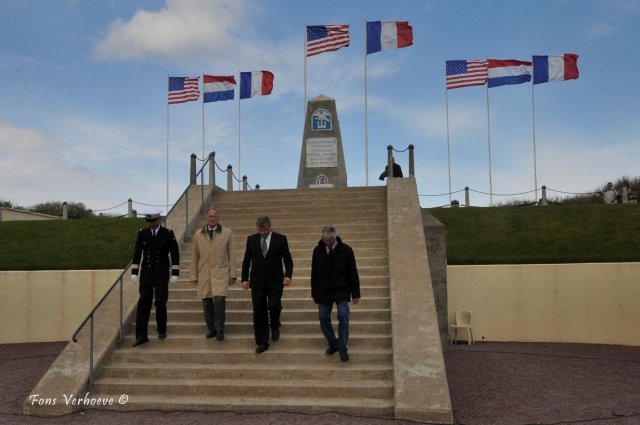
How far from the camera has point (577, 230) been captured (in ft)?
42.8

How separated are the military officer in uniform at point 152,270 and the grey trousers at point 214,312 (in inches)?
20.4

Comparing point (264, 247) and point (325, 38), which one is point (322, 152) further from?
point (264, 247)

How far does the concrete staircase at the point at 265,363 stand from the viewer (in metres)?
5.74

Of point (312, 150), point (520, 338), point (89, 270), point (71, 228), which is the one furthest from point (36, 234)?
point (520, 338)

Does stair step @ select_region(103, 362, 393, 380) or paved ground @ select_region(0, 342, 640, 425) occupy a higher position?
stair step @ select_region(103, 362, 393, 380)

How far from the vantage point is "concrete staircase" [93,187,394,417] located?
18.8 feet

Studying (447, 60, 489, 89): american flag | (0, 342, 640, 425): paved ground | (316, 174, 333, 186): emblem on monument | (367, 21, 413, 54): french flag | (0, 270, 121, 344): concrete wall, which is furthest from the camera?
(447, 60, 489, 89): american flag

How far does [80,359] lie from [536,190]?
15830 millimetres

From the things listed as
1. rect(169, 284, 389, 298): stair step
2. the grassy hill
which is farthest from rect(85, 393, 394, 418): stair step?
the grassy hill

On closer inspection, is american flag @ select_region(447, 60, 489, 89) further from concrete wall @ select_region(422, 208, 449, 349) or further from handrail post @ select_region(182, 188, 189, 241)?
handrail post @ select_region(182, 188, 189, 241)

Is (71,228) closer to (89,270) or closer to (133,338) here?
(89,270)

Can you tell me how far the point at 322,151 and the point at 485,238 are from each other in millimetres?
6119

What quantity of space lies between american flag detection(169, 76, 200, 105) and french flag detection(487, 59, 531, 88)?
10.8 metres

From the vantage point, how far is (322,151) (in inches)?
668
